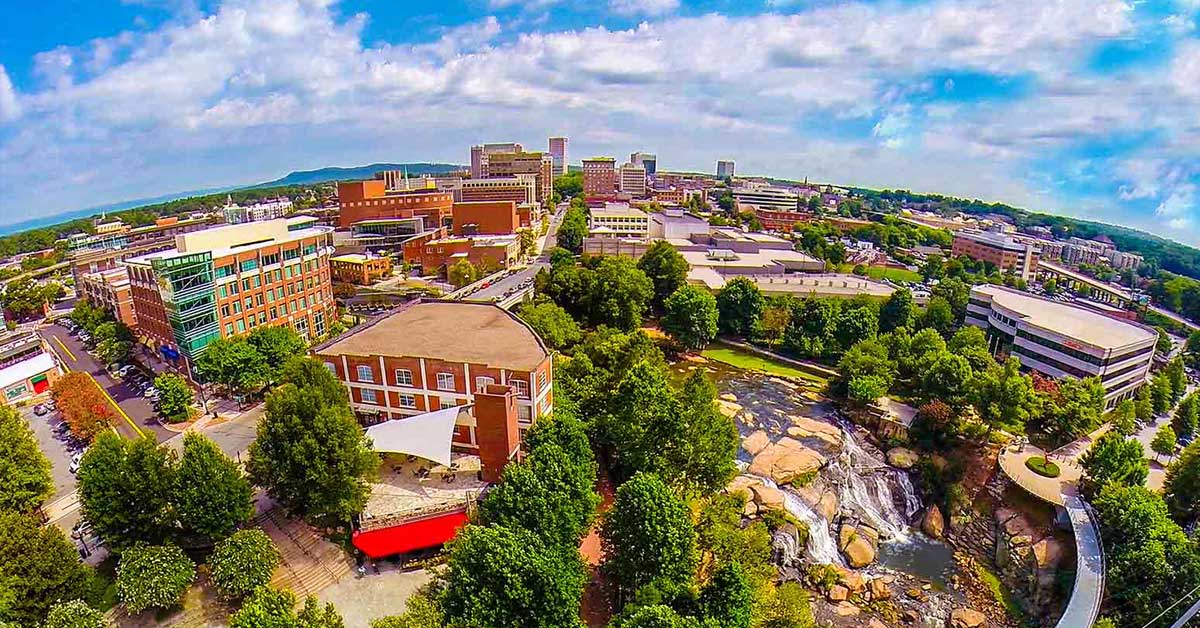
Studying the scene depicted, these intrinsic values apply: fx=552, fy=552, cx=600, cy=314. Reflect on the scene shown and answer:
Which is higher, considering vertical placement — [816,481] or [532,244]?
[532,244]

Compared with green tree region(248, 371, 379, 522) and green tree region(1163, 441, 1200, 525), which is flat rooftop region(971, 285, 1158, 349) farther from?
green tree region(248, 371, 379, 522)

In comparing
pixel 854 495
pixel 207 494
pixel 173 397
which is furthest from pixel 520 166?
pixel 207 494

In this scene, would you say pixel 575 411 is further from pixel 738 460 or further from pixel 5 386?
pixel 5 386

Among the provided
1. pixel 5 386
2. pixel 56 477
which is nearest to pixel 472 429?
pixel 56 477

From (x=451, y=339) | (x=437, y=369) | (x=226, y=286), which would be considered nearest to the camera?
(x=437, y=369)

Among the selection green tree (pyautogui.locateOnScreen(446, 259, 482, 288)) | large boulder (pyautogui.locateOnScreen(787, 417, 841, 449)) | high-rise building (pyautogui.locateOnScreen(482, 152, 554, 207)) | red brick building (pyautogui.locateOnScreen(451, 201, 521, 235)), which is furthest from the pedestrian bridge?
high-rise building (pyautogui.locateOnScreen(482, 152, 554, 207))

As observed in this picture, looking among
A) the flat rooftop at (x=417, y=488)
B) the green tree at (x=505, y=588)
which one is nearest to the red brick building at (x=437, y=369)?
the flat rooftop at (x=417, y=488)

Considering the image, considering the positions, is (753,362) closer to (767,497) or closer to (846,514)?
(846,514)
